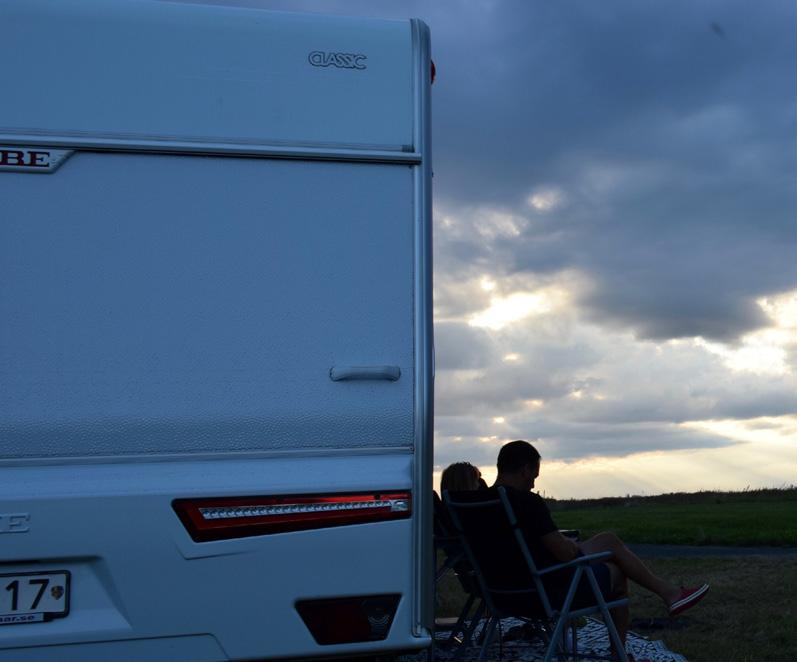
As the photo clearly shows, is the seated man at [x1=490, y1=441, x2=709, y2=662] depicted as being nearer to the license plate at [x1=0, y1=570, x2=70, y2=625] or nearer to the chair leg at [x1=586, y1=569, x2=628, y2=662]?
the chair leg at [x1=586, y1=569, x2=628, y2=662]

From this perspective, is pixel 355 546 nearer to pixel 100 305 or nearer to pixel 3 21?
pixel 100 305

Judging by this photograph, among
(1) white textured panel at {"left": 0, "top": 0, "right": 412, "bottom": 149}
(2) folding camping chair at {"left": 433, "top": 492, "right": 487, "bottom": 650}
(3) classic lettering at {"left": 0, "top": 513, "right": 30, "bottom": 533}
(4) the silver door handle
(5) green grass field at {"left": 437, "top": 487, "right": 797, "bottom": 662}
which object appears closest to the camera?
(3) classic lettering at {"left": 0, "top": 513, "right": 30, "bottom": 533}

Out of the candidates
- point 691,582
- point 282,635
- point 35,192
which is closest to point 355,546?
point 282,635

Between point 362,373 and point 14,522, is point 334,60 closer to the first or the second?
point 362,373

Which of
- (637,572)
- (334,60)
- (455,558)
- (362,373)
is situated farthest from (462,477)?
(334,60)

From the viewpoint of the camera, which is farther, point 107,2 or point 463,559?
point 463,559

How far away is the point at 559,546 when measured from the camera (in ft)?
15.2

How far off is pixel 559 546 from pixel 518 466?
2.14 ft

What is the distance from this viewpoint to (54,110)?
11.3 ft

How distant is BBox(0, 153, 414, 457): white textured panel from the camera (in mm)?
3219

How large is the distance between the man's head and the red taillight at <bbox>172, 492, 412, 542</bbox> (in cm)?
206

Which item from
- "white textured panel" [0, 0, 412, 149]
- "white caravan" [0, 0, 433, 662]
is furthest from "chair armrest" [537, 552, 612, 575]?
"white textured panel" [0, 0, 412, 149]

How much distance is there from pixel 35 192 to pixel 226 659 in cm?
173

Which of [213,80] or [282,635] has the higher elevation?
[213,80]
